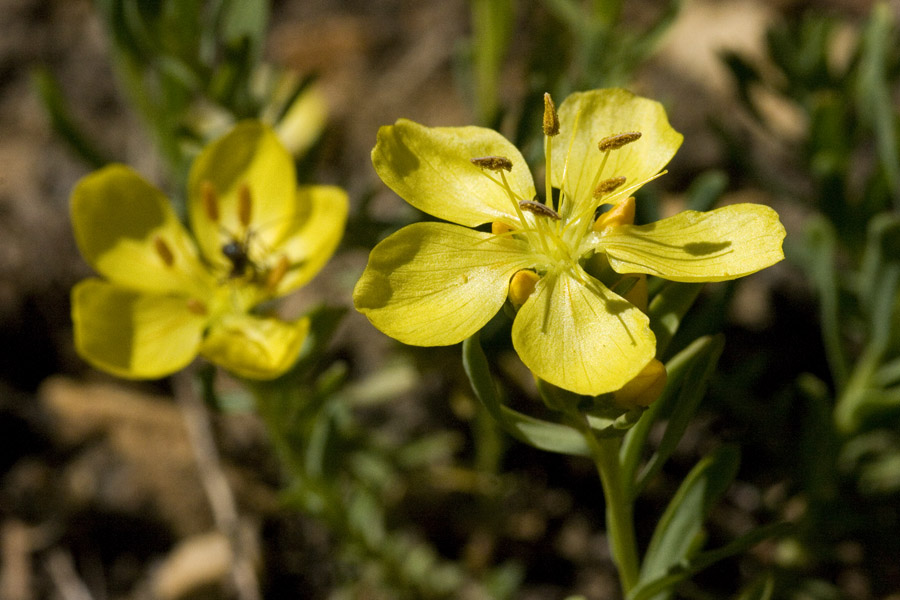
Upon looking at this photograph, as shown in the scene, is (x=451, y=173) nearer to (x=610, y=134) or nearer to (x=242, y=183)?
(x=610, y=134)

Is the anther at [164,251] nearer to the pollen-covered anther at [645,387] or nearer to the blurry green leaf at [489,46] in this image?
the blurry green leaf at [489,46]

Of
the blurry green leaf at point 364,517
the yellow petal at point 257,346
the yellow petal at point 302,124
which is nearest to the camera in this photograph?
the yellow petal at point 257,346

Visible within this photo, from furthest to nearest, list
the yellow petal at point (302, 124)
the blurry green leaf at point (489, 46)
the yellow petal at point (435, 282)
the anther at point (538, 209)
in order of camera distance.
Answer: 1. the yellow petal at point (302, 124)
2. the blurry green leaf at point (489, 46)
3. the anther at point (538, 209)
4. the yellow petal at point (435, 282)

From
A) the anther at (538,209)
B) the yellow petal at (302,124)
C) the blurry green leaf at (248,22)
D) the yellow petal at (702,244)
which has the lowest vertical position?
the yellow petal at (302,124)

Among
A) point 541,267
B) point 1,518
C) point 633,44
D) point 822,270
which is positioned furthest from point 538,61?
point 1,518

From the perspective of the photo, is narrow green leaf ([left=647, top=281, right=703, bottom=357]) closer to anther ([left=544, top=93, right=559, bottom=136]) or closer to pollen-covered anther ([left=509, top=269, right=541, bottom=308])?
pollen-covered anther ([left=509, top=269, right=541, bottom=308])

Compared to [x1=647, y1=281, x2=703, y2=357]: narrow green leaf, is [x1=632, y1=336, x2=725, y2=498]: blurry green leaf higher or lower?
lower

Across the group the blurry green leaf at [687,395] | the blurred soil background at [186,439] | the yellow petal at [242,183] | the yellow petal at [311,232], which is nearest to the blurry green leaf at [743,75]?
the blurred soil background at [186,439]

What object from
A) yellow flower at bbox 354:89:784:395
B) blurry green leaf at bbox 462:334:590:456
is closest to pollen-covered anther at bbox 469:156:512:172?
yellow flower at bbox 354:89:784:395
